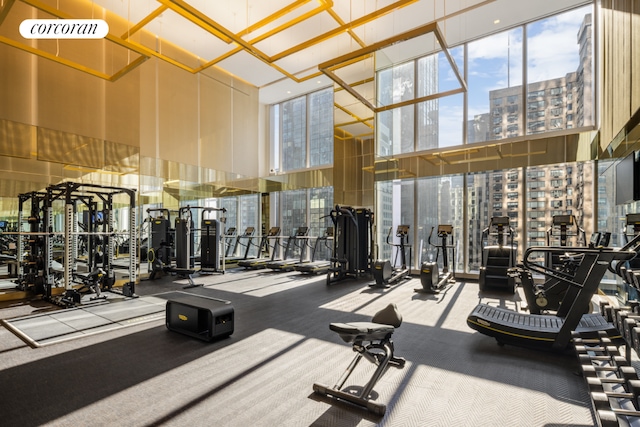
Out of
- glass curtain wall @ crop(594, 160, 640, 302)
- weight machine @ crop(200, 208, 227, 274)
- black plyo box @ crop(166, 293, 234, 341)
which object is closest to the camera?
black plyo box @ crop(166, 293, 234, 341)

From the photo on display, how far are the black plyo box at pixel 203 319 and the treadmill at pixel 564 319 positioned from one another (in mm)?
2949

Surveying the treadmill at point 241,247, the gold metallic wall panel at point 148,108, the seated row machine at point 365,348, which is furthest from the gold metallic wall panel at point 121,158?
the seated row machine at point 365,348

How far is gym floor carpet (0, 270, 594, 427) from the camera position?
2.48 metres

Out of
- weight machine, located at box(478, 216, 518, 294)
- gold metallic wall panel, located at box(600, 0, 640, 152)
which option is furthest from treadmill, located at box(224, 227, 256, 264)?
gold metallic wall panel, located at box(600, 0, 640, 152)

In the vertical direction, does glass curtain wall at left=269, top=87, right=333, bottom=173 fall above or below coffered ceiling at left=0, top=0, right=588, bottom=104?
below

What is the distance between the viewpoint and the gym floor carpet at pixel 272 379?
2.48 meters

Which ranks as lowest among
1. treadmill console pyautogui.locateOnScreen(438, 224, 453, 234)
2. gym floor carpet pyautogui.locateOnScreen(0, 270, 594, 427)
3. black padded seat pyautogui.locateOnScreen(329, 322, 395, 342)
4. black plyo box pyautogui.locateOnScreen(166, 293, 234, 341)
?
gym floor carpet pyautogui.locateOnScreen(0, 270, 594, 427)

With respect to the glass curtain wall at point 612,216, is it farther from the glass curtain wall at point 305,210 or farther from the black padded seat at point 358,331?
the glass curtain wall at point 305,210

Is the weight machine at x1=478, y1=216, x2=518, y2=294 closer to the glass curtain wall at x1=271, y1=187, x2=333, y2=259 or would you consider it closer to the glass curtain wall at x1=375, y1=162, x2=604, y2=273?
the glass curtain wall at x1=375, y1=162, x2=604, y2=273

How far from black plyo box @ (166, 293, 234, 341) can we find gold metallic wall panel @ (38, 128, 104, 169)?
5.21m

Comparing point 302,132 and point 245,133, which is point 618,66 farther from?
point 245,133

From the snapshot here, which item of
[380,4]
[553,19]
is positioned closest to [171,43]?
[380,4]

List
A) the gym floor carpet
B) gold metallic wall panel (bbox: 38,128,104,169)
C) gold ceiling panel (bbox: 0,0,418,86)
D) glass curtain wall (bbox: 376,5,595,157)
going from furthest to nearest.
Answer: glass curtain wall (bbox: 376,5,595,157), gold metallic wall panel (bbox: 38,128,104,169), gold ceiling panel (bbox: 0,0,418,86), the gym floor carpet

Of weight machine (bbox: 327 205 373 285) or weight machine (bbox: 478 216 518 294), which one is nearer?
weight machine (bbox: 478 216 518 294)
